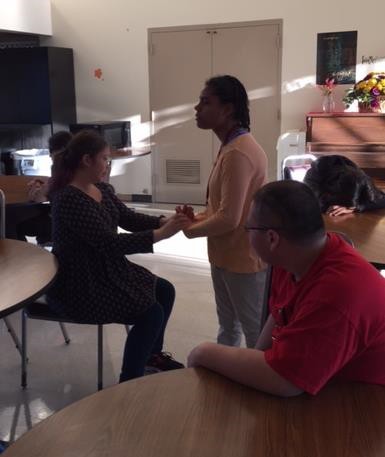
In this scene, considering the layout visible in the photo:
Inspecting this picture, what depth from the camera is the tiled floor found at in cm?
248

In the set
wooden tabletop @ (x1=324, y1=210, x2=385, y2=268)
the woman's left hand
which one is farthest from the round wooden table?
the woman's left hand

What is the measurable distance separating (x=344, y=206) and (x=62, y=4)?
5094 millimetres

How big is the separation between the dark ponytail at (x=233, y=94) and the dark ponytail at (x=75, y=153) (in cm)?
48

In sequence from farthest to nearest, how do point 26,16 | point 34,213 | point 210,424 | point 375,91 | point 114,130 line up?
1. point 26,16
2. point 114,130
3. point 375,91
4. point 34,213
5. point 210,424

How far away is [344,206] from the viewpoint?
113 inches

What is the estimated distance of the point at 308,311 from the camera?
113 cm

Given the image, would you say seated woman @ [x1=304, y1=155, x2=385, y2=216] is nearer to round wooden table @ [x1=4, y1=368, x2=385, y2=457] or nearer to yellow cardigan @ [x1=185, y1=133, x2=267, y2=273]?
yellow cardigan @ [x1=185, y1=133, x2=267, y2=273]

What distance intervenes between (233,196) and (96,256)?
560mm

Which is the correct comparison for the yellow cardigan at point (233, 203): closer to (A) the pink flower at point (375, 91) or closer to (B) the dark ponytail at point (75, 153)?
(B) the dark ponytail at point (75, 153)

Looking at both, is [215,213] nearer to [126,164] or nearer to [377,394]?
[377,394]

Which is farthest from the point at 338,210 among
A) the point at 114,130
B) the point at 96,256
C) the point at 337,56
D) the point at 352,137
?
the point at 114,130

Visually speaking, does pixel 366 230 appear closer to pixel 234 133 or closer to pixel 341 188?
pixel 341 188

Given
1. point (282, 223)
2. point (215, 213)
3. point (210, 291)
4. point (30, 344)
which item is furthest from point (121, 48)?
point (282, 223)

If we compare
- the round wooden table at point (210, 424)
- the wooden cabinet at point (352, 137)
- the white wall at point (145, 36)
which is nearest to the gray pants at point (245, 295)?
the round wooden table at point (210, 424)
